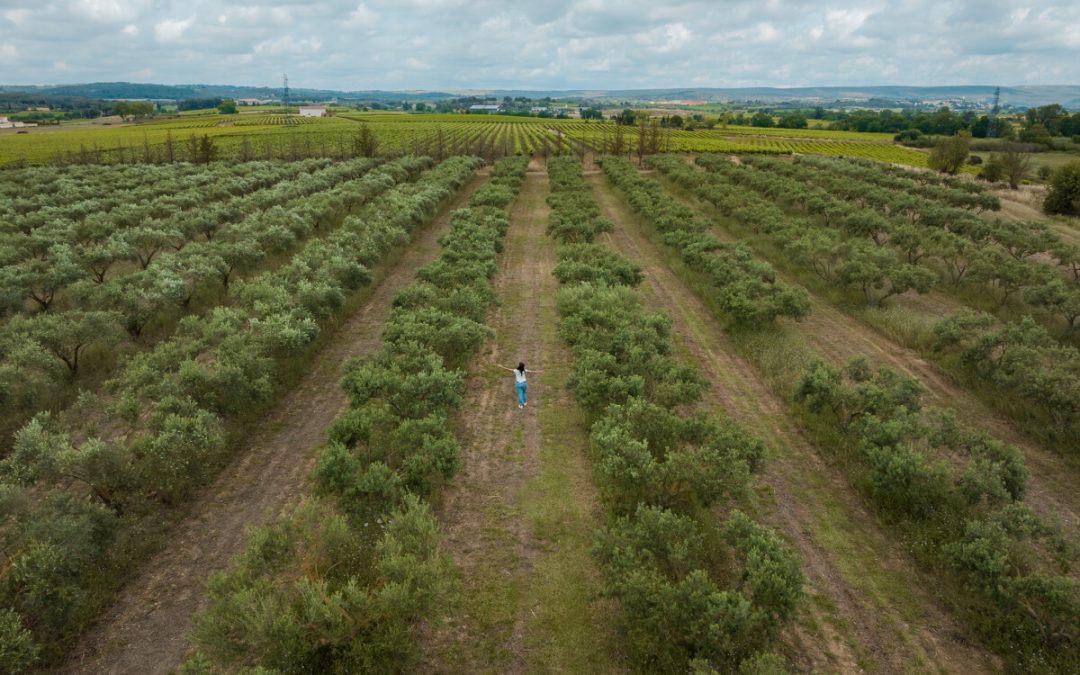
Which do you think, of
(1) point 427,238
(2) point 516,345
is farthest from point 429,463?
(1) point 427,238

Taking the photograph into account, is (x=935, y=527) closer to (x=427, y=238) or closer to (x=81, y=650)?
(x=81, y=650)

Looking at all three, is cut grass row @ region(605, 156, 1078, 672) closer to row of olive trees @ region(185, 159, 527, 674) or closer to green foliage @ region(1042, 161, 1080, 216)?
row of olive trees @ region(185, 159, 527, 674)

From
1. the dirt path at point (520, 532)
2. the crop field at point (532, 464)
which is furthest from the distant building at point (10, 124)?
the dirt path at point (520, 532)

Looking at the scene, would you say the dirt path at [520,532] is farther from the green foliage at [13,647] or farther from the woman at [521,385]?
the green foliage at [13,647]

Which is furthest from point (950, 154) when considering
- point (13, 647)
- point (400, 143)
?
point (13, 647)

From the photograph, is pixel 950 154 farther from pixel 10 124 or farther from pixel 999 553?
pixel 10 124
